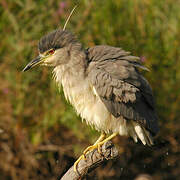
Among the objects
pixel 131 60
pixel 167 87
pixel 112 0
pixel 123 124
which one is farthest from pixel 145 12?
pixel 123 124

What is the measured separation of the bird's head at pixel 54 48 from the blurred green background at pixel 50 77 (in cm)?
160

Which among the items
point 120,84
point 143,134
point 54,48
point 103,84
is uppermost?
point 54,48

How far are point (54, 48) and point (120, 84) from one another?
873mm

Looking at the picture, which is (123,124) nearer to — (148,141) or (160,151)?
(148,141)

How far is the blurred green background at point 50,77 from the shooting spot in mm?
6359

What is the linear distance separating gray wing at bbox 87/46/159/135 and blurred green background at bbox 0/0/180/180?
69.5 inches

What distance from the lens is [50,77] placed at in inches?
254

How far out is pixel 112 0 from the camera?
640cm

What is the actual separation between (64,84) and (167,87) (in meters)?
2.56

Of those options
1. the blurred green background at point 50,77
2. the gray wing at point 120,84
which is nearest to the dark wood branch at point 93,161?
the gray wing at point 120,84

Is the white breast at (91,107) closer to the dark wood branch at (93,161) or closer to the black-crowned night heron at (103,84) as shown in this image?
the black-crowned night heron at (103,84)

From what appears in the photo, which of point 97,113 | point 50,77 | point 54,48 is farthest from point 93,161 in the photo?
point 50,77

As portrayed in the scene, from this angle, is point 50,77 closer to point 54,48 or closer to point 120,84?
point 54,48

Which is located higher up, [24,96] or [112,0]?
[112,0]
